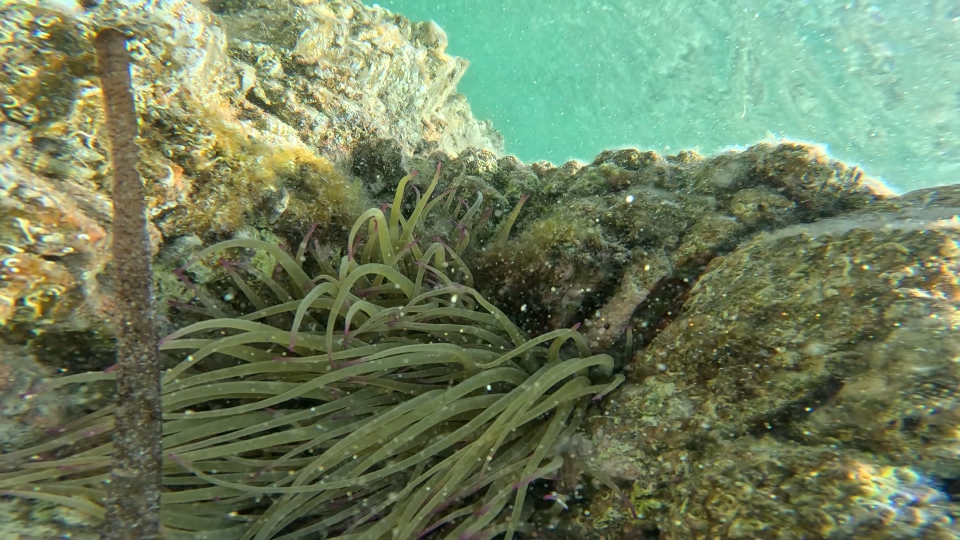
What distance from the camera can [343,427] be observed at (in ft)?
4.72

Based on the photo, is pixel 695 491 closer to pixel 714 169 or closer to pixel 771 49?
pixel 714 169

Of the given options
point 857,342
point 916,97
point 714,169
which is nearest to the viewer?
point 857,342

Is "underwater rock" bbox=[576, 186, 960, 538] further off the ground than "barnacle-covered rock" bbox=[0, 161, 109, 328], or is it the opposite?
"underwater rock" bbox=[576, 186, 960, 538]

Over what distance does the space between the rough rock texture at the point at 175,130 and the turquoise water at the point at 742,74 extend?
39.5ft

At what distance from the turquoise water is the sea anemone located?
1209 cm

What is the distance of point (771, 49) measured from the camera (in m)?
16.4

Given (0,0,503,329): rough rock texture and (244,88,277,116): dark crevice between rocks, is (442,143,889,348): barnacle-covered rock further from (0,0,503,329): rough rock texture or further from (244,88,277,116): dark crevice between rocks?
(244,88,277,116): dark crevice between rocks

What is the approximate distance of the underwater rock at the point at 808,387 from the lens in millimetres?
967

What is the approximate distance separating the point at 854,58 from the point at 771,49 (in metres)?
2.46

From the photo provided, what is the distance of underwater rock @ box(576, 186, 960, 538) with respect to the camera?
97 cm

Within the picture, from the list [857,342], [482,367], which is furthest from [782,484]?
[482,367]

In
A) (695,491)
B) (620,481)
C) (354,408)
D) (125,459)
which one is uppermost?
(695,491)

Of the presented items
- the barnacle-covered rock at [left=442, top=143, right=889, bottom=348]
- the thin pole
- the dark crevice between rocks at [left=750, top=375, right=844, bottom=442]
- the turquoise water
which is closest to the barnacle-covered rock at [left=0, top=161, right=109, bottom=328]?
the thin pole

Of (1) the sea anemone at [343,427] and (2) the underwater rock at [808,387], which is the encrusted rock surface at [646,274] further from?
(1) the sea anemone at [343,427]
